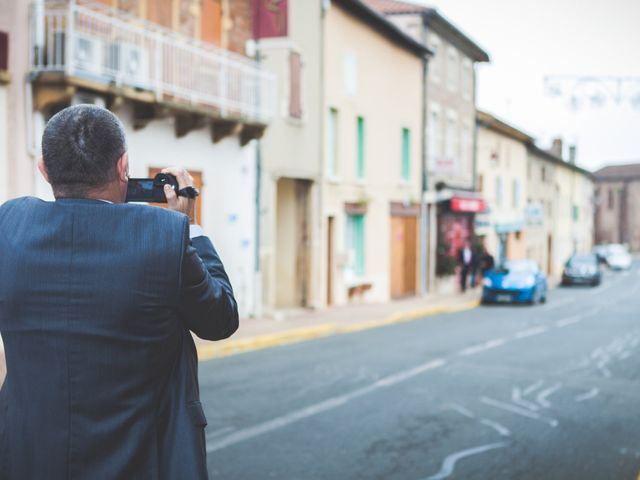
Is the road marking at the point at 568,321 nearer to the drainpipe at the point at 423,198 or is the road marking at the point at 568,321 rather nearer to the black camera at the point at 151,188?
the drainpipe at the point at 423,198

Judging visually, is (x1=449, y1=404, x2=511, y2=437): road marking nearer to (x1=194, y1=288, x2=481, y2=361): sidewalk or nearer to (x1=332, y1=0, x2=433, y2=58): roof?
(x1=194, y1=288, x2=481, y2=361): sidewalk

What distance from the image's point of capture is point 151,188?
2.36m

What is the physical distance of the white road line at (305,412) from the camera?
7.27 metres

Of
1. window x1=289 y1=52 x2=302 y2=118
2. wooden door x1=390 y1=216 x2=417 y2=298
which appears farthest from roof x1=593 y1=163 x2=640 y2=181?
window x1=289 y1=52 x2=302 y2=118

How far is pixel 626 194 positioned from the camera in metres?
102

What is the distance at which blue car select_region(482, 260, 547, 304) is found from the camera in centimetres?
2658

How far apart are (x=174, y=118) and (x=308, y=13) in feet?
21.8

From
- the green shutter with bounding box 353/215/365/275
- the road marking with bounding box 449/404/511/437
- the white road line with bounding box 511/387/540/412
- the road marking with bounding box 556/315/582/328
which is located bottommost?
the road marking with bounding box 556/315/582/328

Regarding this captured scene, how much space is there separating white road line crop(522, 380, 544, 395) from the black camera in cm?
818

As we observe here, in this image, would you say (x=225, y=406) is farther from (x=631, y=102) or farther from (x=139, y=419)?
(x=631, y=102)

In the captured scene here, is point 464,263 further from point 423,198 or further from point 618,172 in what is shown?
point 618,172

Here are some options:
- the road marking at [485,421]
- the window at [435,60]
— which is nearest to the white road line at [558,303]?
the window at [435,60]

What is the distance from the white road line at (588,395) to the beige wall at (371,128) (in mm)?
13166

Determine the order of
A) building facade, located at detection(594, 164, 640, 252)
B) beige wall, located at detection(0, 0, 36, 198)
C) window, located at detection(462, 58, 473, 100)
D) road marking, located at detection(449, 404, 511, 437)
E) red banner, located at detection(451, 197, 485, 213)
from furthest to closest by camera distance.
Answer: building facade, located at detection(594, 164, 640, 252), window, located at detection(462, 58, 473, 100), red banner, located at detection(451, 197, 485, 213), beige wall, located at detection(0, 0, 36, 198), road marking, located at detection(449, 404, 511, 437)
